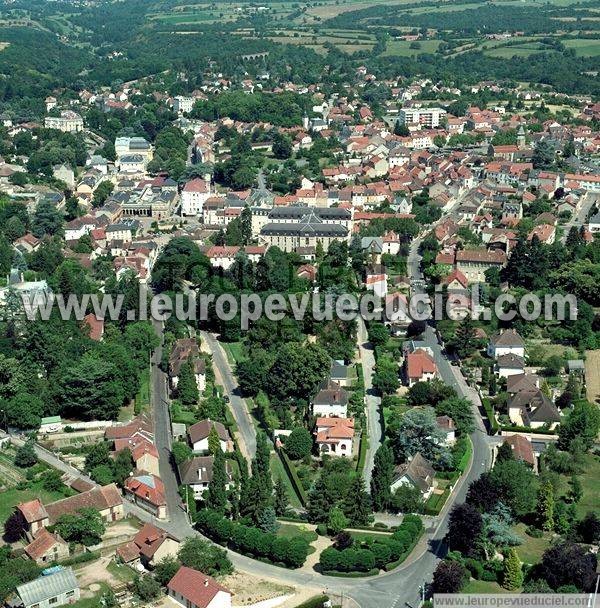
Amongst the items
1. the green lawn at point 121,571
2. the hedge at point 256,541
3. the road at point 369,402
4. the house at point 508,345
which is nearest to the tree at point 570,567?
the hedge at point 256,541

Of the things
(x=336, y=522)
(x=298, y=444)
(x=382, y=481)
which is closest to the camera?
(x=336, y=522)

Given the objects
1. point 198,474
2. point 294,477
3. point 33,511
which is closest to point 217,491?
point 198,474

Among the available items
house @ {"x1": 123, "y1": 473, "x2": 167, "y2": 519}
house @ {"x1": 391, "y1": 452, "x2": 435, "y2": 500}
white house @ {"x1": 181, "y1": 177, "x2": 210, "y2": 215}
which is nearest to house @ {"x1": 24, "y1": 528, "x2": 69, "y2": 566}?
house @ {"x1": 123, "y1": 473, "x2": 167, "y2": 519}

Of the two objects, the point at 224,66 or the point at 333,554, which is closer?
the point at 333,554

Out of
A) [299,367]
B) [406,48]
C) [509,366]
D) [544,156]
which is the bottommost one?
[509,366]

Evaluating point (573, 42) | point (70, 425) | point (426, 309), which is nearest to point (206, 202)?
point (426, 309)

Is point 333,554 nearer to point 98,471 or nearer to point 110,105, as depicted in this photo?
point 98,471

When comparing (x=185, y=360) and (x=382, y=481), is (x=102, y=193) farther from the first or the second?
(x=382, y=481)
